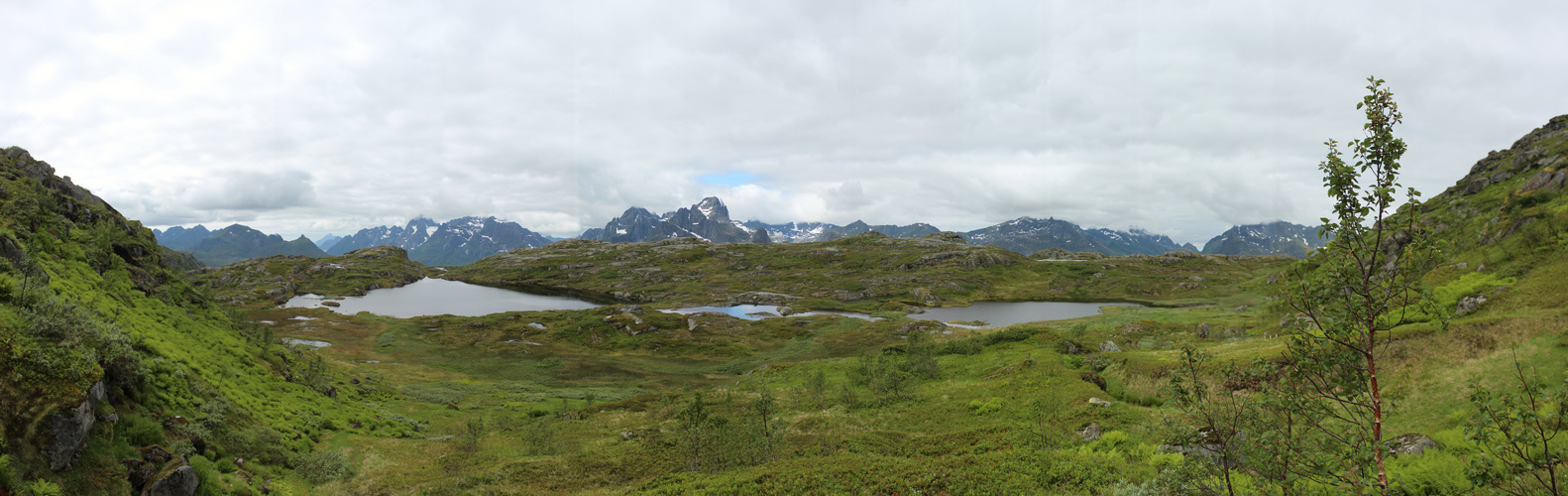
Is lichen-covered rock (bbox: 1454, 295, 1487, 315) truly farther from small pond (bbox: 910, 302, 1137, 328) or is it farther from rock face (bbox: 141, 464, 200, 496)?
small pond (bbox: 910, 302, 1137, 328)

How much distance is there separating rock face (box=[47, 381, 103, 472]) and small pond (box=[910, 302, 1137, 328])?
14291cm

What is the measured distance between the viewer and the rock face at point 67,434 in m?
17.5

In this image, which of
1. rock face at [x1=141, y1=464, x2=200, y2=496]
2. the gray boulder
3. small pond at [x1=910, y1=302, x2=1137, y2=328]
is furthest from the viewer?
small pond at [x1=910, y1=302, x2=1137, y2=328]

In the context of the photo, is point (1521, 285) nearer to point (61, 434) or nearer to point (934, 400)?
point (934, 400)

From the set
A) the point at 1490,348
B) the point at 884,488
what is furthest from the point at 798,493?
the point at 1490,348

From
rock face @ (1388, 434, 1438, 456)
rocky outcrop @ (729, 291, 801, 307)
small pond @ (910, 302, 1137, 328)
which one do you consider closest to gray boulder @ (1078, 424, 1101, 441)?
rock face @ (1388, 434, 1438, 456)

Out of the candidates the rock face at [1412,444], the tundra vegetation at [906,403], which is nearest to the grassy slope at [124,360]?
the tundra vegetation at [906,403]

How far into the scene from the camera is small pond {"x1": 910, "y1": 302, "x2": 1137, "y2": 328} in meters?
152

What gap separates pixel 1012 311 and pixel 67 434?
178 meters

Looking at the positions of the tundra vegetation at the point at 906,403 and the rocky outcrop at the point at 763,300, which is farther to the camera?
the rocky outcrop at the point at 763,300

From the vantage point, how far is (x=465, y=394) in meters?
67.1

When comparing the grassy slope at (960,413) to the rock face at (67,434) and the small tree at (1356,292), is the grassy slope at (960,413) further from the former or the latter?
the rock face at (67,434)

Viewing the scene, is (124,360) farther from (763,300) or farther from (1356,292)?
(763,300)

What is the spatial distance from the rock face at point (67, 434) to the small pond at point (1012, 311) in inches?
5626
